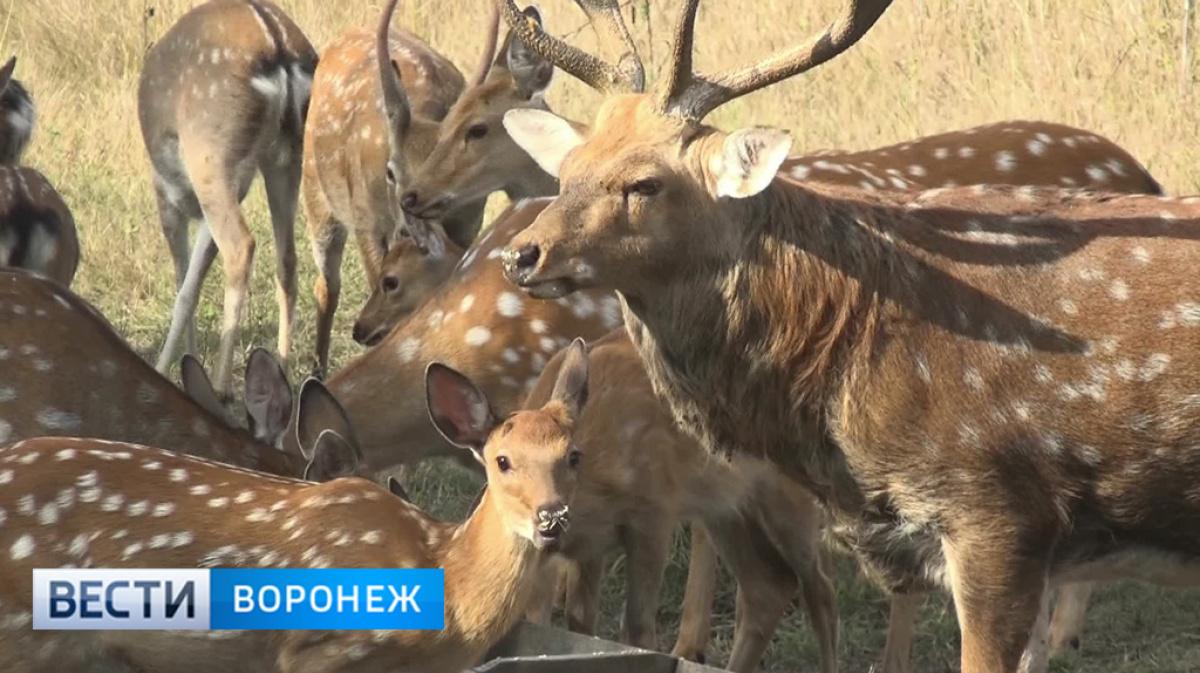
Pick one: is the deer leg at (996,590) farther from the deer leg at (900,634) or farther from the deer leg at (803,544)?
the deer leg at (803,544)

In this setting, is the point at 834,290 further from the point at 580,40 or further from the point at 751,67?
the point at 580,40

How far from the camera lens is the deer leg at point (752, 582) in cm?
721

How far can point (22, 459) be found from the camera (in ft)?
19.4

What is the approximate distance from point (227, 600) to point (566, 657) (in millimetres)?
842

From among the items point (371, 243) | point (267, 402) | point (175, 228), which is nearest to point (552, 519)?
point (267, 402)

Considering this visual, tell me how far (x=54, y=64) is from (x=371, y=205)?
599 centimetres

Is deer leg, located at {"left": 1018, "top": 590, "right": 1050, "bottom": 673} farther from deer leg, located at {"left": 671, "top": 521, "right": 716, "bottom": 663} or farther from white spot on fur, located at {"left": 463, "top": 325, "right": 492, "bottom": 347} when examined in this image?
white spot on fur, located at {"left": 463, "top": 325, "right": 492, "bottom": 347}

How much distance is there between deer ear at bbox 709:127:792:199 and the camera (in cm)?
536

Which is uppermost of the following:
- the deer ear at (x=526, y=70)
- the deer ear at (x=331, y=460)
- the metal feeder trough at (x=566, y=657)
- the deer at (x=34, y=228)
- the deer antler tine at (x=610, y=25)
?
the deer antler tine at (x=610, y=25)

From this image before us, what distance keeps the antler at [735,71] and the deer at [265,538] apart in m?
0.98

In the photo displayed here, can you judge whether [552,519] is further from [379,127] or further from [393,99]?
[379,127]

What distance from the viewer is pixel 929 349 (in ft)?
18.1

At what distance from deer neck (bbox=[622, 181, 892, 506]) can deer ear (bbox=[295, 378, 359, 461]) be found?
161cm

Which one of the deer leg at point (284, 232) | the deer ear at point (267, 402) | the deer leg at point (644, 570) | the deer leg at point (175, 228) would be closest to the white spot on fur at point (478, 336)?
the deer ear at point (267, 402)
